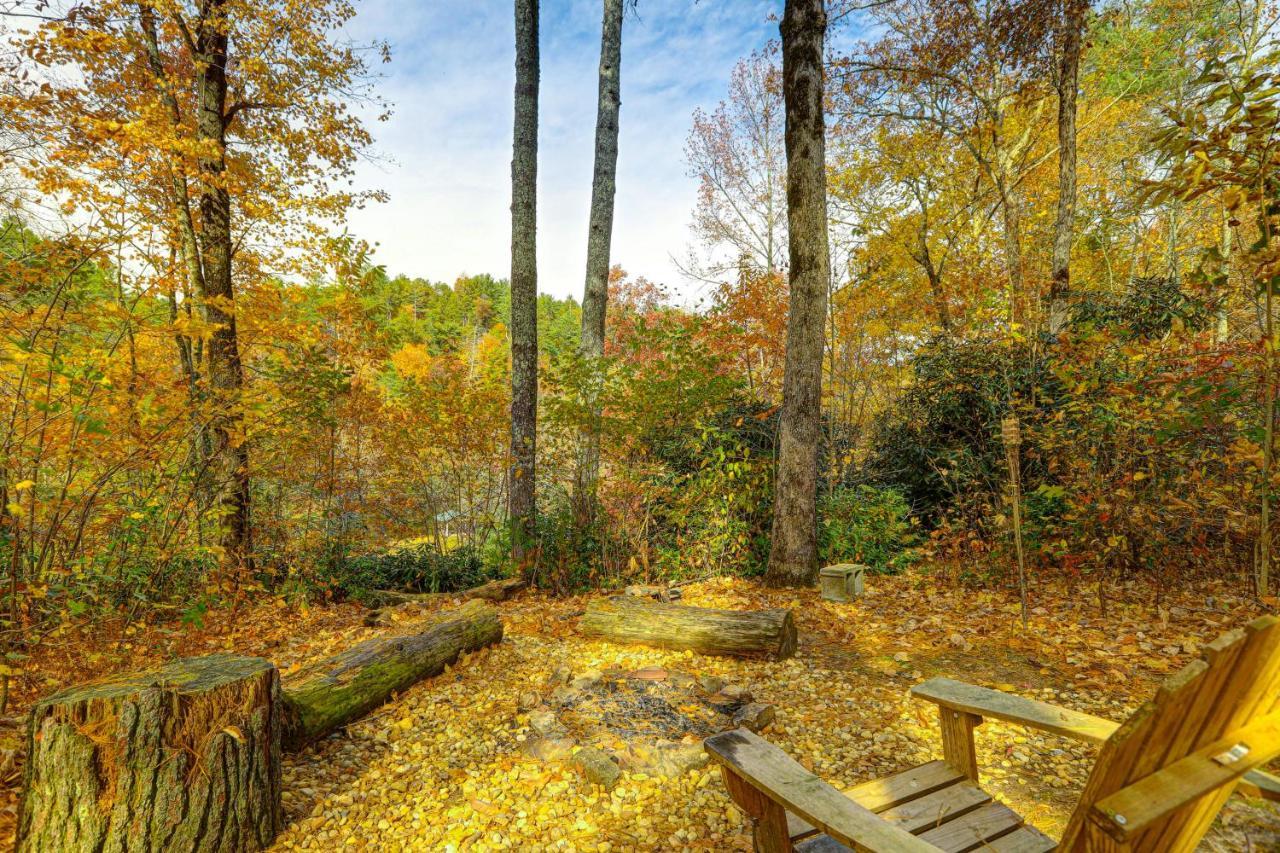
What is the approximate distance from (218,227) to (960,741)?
9.21 meters

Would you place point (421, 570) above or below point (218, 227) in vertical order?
below

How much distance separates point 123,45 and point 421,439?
19.1 feet

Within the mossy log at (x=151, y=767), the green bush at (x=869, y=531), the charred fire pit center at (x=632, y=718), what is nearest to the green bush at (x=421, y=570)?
the charred fire pit center at (x=632, y=718)

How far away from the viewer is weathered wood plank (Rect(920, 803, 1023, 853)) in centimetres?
172

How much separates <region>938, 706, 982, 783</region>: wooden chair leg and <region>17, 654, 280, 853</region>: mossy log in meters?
2.91

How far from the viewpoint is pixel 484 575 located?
751 cm

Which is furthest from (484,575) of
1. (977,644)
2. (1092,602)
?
(1092,602)

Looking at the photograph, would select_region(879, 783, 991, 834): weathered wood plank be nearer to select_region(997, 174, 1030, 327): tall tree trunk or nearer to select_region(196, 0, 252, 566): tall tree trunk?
select_region(997, 174, 1030, 327): tall tree trunk

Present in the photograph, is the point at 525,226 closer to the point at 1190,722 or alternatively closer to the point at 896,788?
the point at 896,788

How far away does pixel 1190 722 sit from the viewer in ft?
3.49

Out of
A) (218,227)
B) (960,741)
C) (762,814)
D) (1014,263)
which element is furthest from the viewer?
(1014,263)

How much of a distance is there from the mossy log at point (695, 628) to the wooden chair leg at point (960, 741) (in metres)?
2.18

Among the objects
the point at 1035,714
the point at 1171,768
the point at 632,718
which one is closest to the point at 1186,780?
the point at 1171,768

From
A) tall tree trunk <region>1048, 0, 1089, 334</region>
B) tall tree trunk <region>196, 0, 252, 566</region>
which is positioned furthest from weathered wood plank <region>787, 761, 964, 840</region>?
tall tree trunk <region>1048, 0, 1089, 334</region>
